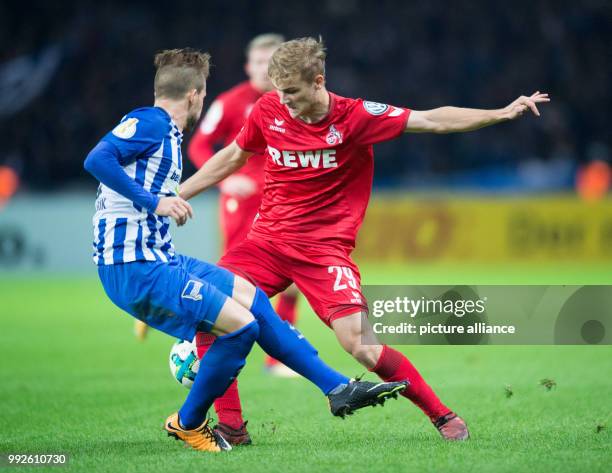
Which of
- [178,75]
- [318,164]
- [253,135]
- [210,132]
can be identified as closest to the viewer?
[178,75]

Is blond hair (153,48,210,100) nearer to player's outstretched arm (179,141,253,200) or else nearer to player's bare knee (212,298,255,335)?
player's outstretched arm (179,141,253,200)

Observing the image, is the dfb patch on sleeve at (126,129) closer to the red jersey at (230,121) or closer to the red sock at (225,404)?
the red sock at (225,404)

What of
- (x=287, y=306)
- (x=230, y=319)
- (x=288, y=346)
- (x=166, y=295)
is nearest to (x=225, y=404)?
(x=288, y=346)

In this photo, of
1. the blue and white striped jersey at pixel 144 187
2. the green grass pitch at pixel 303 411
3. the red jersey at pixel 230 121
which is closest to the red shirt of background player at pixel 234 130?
the red jersey at pixel 230 121

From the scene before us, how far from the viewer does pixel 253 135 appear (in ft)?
17.3

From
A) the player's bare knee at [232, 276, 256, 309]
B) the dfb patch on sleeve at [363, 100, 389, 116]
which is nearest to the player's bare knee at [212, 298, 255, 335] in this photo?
the player's bare knee at [232, 276, 256, 309]

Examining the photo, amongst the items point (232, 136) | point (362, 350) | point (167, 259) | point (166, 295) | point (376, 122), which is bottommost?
point (362, 350)

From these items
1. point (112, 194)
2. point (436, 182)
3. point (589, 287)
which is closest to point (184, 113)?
point (112, 194)

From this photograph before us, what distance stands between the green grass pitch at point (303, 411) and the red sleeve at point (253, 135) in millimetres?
1436

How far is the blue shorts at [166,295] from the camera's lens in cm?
446

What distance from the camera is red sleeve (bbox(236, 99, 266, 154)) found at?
5250mm

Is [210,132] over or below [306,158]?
below

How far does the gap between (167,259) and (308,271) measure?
2.84 ft

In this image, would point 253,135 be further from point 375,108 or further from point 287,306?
point 287,306
